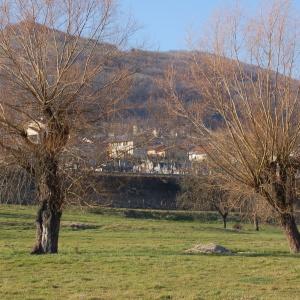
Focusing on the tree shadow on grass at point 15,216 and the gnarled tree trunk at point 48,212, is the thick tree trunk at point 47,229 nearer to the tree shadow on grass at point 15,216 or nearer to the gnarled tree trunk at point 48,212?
the gnarled tree trunk at point 48,212

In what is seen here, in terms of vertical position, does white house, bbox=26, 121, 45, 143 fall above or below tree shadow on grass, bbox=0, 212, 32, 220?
above

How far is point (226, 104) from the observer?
20.6 m

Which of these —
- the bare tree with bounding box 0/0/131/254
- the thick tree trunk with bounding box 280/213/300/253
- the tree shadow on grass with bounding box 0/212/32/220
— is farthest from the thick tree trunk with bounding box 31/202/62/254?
the tree shadow on grass with bounding box 0/212/32/220

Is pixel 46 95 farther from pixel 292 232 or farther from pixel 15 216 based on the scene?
pixel 15 216

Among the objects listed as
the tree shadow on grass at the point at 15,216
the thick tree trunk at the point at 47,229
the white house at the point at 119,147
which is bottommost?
the thick tree trunk at the point at 47,229

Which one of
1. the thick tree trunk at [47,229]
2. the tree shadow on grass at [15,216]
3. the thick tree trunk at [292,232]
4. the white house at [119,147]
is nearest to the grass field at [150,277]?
the thick tree trunk at [47,229]

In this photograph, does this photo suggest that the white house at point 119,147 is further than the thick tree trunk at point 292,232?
No

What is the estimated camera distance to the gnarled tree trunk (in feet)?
60.3

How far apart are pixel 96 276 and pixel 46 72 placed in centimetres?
714

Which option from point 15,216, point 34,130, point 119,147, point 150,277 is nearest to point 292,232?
point 119,147

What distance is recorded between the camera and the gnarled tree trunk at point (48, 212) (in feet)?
60.3

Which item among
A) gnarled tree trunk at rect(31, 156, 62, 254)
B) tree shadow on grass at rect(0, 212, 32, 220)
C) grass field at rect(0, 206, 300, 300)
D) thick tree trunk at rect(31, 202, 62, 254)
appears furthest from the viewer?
tree shadow on grass at rect(0, 212, 32, 220)

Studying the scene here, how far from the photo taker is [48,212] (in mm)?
18516

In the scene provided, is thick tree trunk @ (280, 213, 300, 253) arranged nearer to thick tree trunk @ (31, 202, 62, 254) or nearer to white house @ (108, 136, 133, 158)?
white house @ (108, 136, 133, 158)
